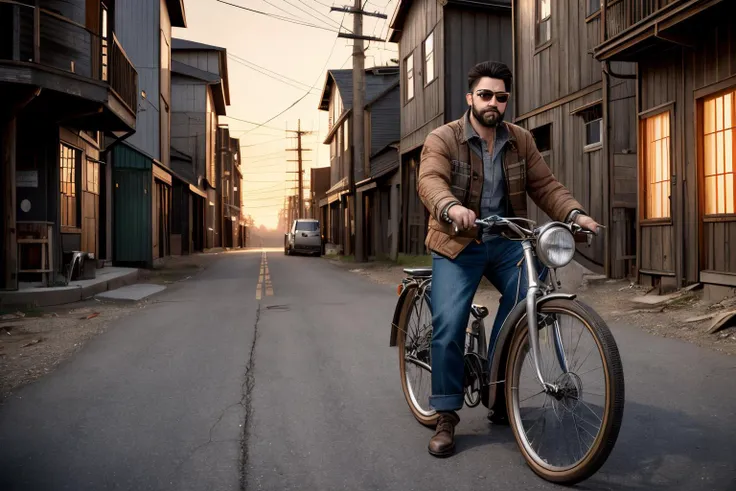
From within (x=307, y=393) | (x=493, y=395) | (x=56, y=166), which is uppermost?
(x=56, y=166)

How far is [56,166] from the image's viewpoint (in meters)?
13.6

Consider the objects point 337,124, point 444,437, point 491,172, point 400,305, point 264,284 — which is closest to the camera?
point 444,437

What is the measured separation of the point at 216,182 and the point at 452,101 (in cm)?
3720

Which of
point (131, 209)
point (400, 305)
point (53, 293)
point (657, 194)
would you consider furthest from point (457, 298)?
point (131, 209)

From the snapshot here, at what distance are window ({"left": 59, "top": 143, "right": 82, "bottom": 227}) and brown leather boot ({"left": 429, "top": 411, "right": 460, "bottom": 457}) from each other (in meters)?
12.5

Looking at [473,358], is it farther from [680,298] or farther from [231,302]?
[231,302]

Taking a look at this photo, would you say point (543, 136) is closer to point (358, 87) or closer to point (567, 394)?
point (358, 87)

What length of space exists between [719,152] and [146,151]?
2112 centimetres

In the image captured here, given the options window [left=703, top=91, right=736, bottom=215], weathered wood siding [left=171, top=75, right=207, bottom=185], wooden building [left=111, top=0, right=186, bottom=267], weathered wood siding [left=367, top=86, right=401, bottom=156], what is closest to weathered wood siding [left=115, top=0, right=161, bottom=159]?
wooden building [left=111, top=0, right=186, bottom=267]

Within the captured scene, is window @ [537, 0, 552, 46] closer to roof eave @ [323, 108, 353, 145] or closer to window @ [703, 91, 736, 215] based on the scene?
window @ [703, 91, 736, 215]

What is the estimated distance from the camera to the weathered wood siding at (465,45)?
1956cm

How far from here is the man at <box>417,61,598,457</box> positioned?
3.55 m

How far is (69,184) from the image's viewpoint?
15242 mm

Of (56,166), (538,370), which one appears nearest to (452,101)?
(56,166)
